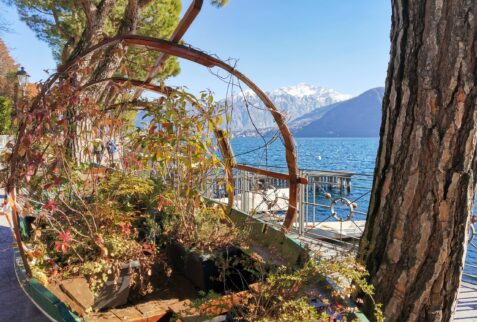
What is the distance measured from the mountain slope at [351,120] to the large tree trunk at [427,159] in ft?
395

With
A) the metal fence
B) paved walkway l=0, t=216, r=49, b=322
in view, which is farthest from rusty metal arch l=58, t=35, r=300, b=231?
paved walkway l=0, t=216, r=49, b=322

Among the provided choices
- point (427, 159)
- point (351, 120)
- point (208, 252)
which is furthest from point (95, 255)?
point (351, 120)

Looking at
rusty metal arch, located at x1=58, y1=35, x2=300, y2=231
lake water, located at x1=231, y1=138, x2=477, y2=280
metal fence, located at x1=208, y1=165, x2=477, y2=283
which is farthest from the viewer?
metal fence, located at x1=208, y1=165, x2=477, y2=283

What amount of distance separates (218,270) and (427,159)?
134 centimetres

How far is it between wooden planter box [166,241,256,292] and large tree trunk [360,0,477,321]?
821 millimetres

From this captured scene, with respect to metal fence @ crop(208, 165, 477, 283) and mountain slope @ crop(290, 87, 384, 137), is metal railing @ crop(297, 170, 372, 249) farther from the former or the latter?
mountain slope @ crop(290, 87, 384, 137)

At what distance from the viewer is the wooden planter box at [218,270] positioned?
2268mm

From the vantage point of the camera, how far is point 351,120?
139 metres

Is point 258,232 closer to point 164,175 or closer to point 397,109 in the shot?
point 164,175

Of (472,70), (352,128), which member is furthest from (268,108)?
(352,128)

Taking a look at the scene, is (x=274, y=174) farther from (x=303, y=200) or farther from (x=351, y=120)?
(x=351, y=120)

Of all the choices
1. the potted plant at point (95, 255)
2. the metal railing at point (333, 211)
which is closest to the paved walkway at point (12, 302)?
the potted plant at point (95, 255)

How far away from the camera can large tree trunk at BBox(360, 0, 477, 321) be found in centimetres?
157

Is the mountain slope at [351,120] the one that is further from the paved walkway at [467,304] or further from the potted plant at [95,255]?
the potted plant at [95,255]
